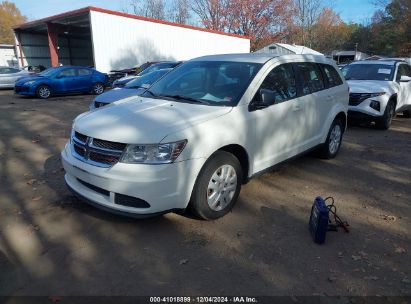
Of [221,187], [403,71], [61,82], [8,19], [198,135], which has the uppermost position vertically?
[8,19]

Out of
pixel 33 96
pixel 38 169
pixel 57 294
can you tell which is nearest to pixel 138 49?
pixel 33 96

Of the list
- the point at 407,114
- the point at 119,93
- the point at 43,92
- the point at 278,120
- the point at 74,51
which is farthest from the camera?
the point at 74,51

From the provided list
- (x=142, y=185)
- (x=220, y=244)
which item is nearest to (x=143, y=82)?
(x=142, y=185)

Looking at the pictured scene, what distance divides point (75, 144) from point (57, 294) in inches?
64.6

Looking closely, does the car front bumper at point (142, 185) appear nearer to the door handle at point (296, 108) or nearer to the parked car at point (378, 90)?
the door handle at point (296, 108)

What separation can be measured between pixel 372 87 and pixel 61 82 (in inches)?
530

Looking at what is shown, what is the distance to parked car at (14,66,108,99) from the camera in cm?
1578

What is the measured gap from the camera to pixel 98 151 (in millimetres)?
3539

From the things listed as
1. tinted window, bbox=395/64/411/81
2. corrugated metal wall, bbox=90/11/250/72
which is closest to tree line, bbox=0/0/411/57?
corrugated metal wall, bbox=90/11/250/72

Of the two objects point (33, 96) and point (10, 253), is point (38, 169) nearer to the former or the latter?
point (10, 253)

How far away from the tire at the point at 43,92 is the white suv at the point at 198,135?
12719 millimetres

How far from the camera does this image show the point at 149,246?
11.7 ft

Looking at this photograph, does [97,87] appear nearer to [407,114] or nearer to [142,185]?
[407,114]

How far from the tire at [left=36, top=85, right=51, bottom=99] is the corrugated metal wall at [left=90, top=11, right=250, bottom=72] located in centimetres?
581
